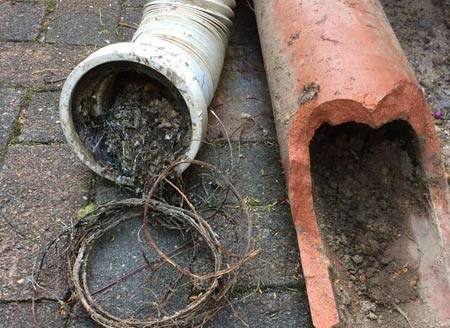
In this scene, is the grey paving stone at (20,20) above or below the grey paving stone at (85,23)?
below

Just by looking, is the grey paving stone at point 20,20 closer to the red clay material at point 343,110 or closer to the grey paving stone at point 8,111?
the grey paving stone at point 8,111

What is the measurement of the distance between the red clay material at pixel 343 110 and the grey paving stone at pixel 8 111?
1242 millimetres

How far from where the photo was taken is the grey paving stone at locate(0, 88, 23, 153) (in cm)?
279

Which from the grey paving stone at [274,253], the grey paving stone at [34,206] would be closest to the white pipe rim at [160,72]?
the grey paving stone at [34,206]

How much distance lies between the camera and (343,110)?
2121 millimetres

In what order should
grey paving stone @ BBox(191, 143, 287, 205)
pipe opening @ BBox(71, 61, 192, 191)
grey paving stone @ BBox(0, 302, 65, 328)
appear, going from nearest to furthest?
grey paving stone @ BBox(0, 302, 65, 328) → pipe opening @ BBox(71, 61, 192, 191) → grey paving stone @ BBox(191, 143, 287, 205)

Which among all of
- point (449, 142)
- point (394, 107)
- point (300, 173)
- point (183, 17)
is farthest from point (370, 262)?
point (183, 17)

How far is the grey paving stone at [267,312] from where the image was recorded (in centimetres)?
208

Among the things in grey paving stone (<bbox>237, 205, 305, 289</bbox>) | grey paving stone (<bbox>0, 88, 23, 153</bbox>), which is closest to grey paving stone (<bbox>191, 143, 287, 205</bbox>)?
grey paving stone (<bbox>237, 205, 305, 289</bbox>)

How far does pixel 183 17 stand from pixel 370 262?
4.29 ft

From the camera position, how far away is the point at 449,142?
9.23 ft

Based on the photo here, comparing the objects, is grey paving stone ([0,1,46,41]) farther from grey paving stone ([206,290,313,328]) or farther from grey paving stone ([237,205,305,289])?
grey paving stone ([206,290,313,328])

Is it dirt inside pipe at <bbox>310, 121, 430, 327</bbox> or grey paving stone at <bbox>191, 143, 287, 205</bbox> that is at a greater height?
dirt inside pipe at <bbox>310, 121, 430, 327</bbox>

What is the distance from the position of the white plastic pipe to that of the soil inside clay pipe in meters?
0.03
